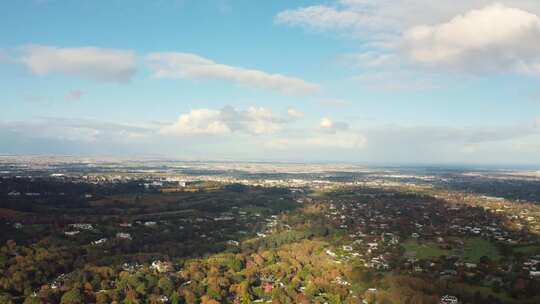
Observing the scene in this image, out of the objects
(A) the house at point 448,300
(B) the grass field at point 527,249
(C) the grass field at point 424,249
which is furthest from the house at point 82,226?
(B) the grass field at point 527,249

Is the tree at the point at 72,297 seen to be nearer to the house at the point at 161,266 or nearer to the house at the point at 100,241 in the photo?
the house at the point at 161,266

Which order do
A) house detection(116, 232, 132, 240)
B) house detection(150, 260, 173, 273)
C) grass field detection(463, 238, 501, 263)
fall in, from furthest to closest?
house detection(116, 232, 132, 240) < grass field detection(463, 238, 501, 263) < house detection(150, 260, 173, 273)

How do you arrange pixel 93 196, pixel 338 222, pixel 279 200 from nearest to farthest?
pixel 338 222 → pixel 93 196 → pixel 279 200

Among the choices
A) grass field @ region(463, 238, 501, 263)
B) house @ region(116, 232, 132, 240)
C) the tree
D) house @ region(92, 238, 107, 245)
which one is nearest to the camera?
the tree

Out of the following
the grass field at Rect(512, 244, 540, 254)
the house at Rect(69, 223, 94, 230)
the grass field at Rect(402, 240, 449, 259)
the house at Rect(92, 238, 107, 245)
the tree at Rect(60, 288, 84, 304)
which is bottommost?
the tree at Rect(60, 288, 84, 304)

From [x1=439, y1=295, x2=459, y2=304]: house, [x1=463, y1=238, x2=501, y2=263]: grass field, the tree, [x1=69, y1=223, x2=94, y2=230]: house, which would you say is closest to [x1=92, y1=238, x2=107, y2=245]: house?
[x1=69, y1=223, x2=94, y2=230]: house

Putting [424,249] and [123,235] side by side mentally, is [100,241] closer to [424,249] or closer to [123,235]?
[123,235]

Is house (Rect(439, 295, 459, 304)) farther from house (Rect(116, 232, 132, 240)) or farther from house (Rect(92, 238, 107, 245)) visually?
house (Rect(92, 238, 107, 245))

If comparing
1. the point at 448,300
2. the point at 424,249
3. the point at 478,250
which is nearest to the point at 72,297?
the point at 448,300

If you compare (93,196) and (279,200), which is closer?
(93,196)

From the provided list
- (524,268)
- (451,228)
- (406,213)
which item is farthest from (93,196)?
(524,268)

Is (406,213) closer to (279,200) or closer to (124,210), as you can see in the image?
(279,200)
